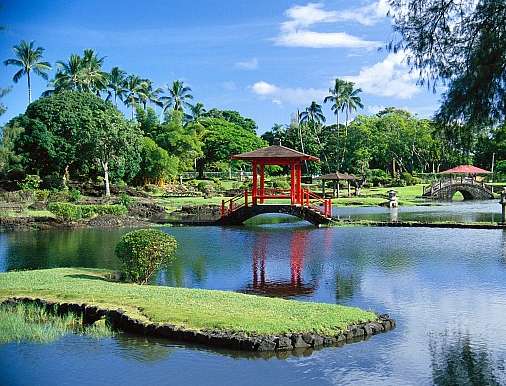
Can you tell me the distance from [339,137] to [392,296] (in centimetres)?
5967

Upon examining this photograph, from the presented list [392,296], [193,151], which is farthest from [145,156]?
[392,296]

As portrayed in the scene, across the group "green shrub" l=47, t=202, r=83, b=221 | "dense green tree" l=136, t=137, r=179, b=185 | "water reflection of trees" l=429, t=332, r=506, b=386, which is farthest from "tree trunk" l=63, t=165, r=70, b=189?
"water reflection of trees" l=429, t=332, r=506, b=386

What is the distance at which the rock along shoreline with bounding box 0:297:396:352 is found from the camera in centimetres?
961

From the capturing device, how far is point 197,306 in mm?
11664

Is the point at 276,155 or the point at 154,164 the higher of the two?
the point at 154,164

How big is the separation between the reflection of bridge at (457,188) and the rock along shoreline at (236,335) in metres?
43.4

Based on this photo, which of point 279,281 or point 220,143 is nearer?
point 279,281

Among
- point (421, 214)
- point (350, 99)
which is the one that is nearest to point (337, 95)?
point (350, 99)

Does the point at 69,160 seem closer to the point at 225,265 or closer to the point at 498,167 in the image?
the point at 225,265

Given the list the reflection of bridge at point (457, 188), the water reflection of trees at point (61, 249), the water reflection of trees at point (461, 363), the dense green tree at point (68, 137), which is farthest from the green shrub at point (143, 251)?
the reflection of bridge at point (457, 188)

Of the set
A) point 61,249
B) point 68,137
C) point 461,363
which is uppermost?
point 68,137

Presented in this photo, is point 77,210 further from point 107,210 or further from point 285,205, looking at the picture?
point 285,205

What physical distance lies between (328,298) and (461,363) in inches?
182

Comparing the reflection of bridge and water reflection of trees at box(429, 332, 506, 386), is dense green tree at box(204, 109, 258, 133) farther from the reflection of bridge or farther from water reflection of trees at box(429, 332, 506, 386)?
water reflection of trees at box(429, 332, 506, 386)
